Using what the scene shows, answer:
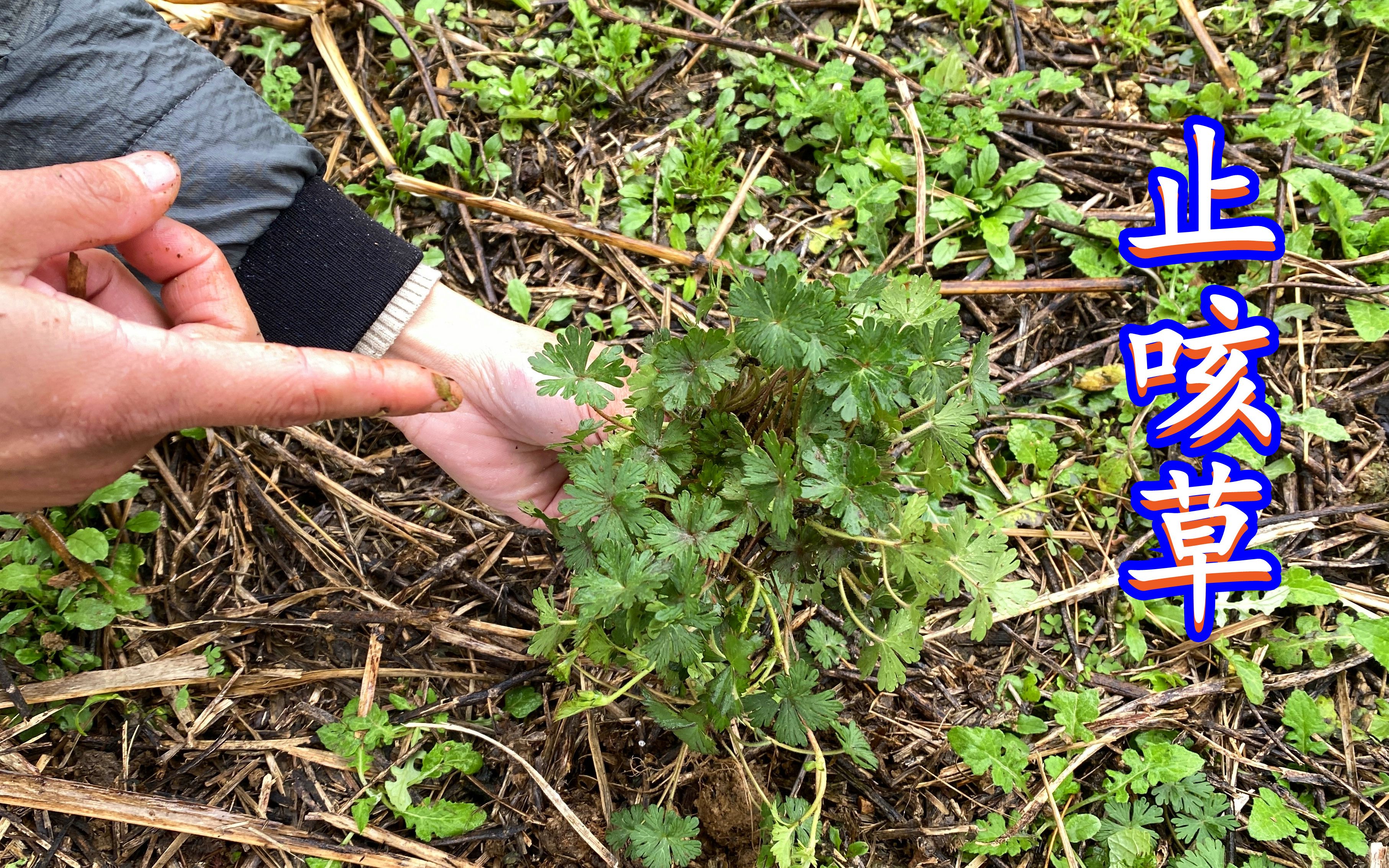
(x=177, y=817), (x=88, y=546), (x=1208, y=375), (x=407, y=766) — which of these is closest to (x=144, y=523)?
(x=88, y=546)

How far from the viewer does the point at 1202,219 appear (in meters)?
2.66

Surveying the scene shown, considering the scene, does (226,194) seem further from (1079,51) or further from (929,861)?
(1079,51)

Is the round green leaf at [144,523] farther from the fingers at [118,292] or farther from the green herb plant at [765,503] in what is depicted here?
the green herb plant at [765,503]

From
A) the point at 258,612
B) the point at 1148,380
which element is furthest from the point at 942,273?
the point at 258,612

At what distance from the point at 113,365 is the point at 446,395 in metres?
0.55

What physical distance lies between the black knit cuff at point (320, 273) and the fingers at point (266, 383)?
2.01ft

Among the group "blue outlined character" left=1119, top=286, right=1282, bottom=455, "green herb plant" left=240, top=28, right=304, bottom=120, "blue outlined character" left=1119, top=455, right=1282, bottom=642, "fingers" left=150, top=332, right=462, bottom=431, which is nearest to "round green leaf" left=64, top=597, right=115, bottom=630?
"fingers" left=150, top=332, right=462, bottom=431

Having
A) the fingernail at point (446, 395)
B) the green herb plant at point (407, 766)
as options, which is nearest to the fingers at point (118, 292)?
the fingernail at point (446, 395)

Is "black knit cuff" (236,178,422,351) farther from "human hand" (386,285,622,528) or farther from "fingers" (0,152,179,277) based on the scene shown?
"fingers" (0,152,179,277)

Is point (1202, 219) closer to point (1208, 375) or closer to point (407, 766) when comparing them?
point (1208, 375)

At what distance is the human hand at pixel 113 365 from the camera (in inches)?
56.1

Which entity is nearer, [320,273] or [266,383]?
[266,383]

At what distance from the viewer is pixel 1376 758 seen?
7.47 ft

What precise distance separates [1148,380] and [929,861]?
149 centimetres
